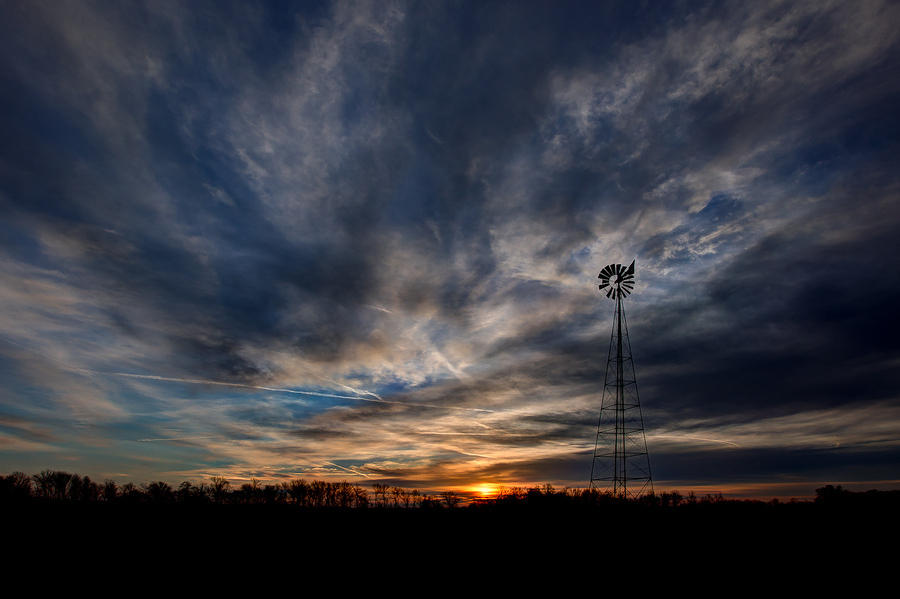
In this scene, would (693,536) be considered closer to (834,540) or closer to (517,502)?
(834,540)

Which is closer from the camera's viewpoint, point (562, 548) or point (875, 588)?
point (875, 588)

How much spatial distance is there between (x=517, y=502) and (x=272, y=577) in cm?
2111

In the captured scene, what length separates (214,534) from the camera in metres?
19.8

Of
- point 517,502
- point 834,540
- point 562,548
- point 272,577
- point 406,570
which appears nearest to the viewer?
point 272,577

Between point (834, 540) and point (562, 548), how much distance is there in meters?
13.2

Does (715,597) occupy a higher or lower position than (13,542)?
lower

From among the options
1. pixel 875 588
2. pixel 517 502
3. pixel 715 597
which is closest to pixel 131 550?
pixel 715 597

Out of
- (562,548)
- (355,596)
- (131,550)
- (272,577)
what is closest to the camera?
(355,596)

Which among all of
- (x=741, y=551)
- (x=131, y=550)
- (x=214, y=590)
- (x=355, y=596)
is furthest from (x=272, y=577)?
(x=741, y=551)

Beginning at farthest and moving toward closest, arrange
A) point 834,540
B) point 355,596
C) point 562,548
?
point 834,540
point 562,548
point 355,596

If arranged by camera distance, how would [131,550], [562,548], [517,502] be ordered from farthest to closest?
[517,502], [562,548], [131,550]

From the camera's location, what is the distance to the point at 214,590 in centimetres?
1350

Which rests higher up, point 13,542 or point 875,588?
point 13,542

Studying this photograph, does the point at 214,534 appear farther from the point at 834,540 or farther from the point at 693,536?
the point at 834,540
